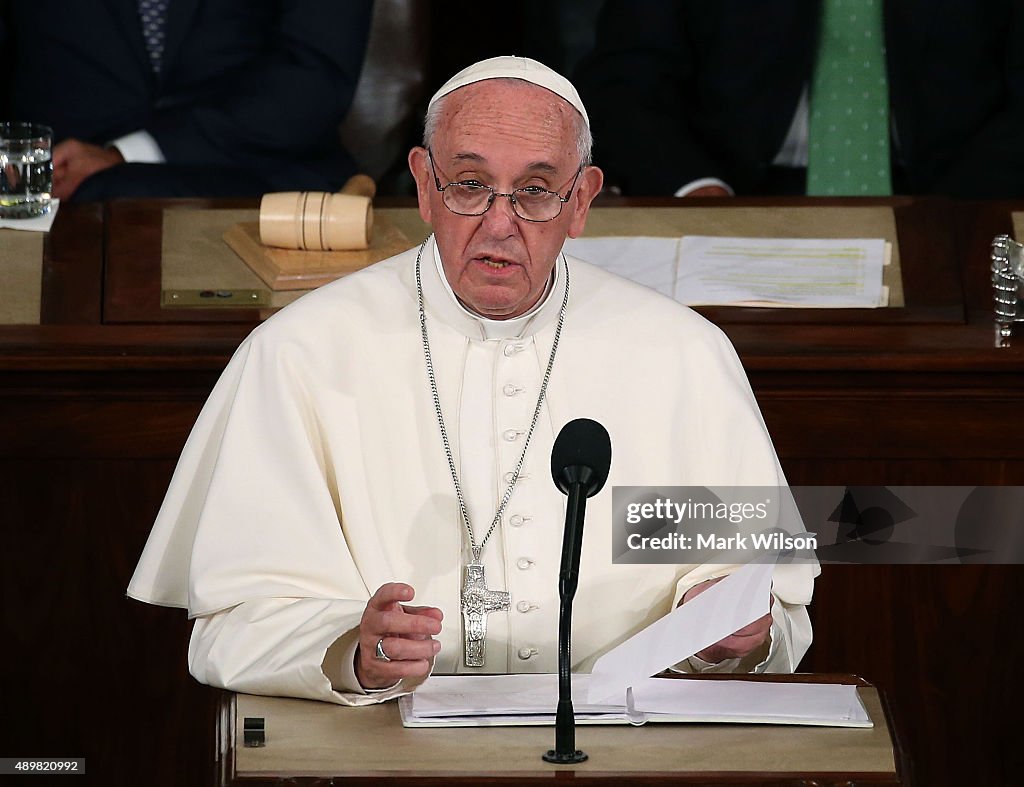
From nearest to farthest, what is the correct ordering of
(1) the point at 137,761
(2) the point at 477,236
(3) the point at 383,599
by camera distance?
(3) the point at 383,599, (2) the point at 477,236, (1) the point at 137,761

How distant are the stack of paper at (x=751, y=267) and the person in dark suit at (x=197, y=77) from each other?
1.28 m

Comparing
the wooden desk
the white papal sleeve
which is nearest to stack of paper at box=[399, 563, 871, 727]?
the white papal sleeve

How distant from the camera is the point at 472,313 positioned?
2.72m

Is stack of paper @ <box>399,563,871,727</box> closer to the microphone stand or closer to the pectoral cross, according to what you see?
the microphone stand

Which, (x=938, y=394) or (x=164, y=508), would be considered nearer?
(x=164, y=508)

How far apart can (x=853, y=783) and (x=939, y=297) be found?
1.78 m

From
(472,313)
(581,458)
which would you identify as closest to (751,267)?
(472,313)

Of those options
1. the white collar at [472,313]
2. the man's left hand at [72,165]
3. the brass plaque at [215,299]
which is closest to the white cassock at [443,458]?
the white collar at [472,313]

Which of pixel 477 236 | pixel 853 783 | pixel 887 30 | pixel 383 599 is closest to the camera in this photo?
pixel 853 783

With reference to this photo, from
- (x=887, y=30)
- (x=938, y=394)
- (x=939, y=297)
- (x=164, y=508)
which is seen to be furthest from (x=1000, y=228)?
(x=164, y=508)

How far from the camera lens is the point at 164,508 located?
8.64 feet

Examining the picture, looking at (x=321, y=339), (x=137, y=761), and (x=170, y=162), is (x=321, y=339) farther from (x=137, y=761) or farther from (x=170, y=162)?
(x=170, y=162)

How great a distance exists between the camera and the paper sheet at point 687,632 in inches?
80.6

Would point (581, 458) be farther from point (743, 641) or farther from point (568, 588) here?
point (743, 641)
